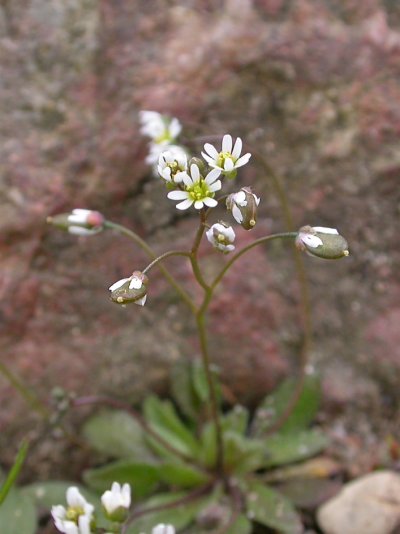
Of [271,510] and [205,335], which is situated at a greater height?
[205,335]

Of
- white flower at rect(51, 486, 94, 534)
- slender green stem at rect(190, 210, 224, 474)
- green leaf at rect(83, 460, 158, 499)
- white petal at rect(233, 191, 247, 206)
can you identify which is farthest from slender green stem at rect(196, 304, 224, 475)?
white flower at rect(51, 486, 94, 534)

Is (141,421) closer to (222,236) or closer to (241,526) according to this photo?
(241,526)

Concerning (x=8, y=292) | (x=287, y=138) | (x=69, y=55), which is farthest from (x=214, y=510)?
(x=69, y=55)

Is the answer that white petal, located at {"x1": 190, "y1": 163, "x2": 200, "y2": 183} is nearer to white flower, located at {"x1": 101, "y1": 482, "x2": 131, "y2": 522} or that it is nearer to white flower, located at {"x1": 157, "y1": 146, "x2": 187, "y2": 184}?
white flower, located at {"x1": 157, "y1": 146, "x2": 187, "y2": 184}

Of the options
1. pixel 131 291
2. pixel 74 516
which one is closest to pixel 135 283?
pixel 131 291

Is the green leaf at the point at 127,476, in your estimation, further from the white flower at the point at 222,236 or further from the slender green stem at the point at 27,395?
the white flower at the point at 222,236

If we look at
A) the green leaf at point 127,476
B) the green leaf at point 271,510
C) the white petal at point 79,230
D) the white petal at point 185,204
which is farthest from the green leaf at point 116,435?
the white petal at point 185,204
